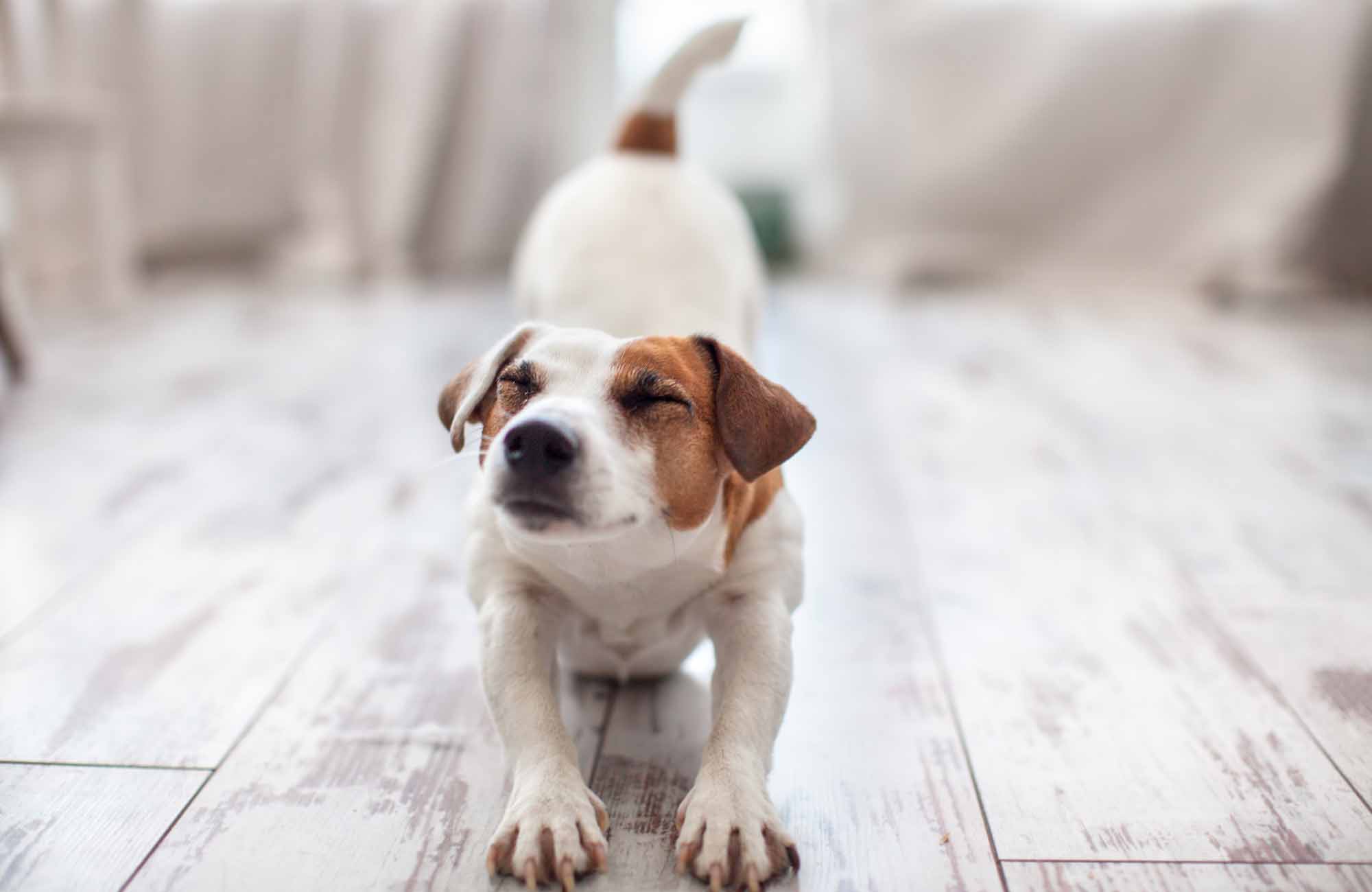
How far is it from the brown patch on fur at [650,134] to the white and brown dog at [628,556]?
2.10ft

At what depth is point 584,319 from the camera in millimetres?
1500

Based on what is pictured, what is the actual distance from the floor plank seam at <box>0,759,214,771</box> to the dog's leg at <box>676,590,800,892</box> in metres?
0.45

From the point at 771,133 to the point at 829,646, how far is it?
9.72ft

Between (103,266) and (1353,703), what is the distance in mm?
3053

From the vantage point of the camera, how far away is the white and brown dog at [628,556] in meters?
0.98

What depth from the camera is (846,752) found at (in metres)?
1.18

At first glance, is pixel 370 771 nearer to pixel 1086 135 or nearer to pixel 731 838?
pixel 731 838

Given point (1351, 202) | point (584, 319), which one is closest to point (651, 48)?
point (1351, 202)

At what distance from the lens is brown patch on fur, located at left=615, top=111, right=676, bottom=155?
197cm

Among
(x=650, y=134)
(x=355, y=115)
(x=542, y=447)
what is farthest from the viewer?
(x=355, y=115)

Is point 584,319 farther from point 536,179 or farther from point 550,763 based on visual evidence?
point 536,179

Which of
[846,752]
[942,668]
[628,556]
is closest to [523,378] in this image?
[628,556]

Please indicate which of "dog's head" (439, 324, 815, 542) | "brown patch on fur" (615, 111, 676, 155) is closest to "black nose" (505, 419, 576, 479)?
"dog's head" (439, 324, 815, 542)

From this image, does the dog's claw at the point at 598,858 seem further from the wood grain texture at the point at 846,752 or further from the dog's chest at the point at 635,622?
the dog's chest at the point at 635,622
